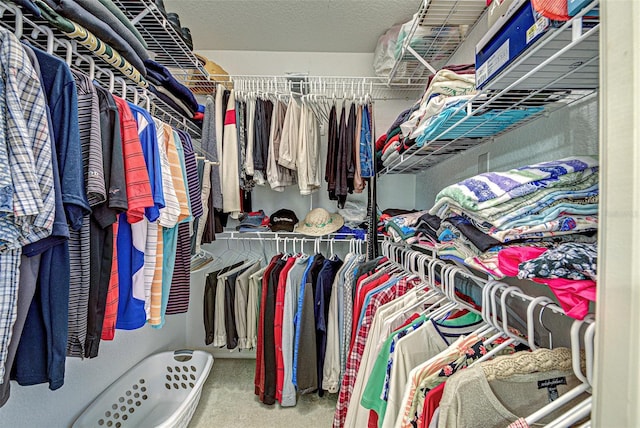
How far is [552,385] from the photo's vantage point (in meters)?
0.55

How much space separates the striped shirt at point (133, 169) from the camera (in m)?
0.98

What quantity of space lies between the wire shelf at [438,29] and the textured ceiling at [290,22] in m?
0.41

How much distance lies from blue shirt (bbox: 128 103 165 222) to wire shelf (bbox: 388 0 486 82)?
1.10m

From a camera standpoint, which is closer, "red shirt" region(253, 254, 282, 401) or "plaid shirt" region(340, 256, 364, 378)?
"plaid shirt" region(340, 256, 364, 378)

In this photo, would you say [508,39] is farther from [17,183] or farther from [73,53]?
[73,53]

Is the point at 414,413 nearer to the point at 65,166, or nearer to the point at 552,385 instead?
the point at 552,385

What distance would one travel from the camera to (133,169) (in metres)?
1.01

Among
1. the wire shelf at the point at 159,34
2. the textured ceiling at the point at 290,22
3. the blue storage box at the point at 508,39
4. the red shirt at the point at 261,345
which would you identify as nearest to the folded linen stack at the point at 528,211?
the blue storage box at the point at 508,39

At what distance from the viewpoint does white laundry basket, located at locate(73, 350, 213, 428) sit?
1.52m

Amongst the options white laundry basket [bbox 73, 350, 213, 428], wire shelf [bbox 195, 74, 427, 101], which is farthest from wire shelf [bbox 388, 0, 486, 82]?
white laundry basket [bbox 73, 350, 213, 428]

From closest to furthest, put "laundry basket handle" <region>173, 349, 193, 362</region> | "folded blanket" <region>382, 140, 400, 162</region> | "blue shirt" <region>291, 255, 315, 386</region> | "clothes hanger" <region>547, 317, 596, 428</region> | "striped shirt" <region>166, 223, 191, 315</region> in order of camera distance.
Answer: "clothes hanger" <region>547, 317, 596, 428</region>
"striped shirt" <region>166, 223, 191, 315</region>
"folded blanket" <region>382, 140, 400, 162</region>
"blue shirt" <region>291, 255, 315, 386</region>
"laundry basket handle" <region>173, 349, 193, 362</region>

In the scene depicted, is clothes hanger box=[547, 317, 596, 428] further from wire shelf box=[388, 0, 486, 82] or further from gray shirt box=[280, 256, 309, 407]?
gray shirt box=[280, 256, 309, 407]

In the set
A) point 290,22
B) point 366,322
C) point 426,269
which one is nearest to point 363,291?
point 366,322

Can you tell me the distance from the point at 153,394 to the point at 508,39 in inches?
90.5
